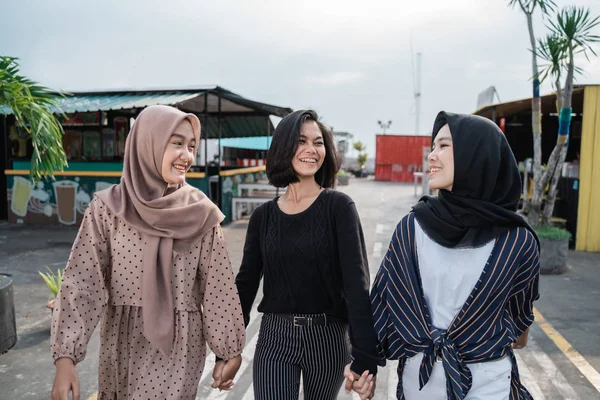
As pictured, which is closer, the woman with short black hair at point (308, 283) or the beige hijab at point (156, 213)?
the beige hijab at point (156, 213)

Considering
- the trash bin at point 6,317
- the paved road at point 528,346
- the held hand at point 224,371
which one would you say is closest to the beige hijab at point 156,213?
the held hand at point 224,371

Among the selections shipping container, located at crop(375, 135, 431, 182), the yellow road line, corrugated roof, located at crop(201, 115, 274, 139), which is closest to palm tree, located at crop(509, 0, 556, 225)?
the yellow road line

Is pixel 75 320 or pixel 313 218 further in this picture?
pixel 313 218

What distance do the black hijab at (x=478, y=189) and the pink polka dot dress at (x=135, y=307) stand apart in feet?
2.90

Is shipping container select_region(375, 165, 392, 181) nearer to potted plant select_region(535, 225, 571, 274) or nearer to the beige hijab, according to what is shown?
potted plant select_region(535, 225, 571, 274)

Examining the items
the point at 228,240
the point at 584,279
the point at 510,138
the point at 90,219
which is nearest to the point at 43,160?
the point at 90,219

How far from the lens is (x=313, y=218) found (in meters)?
2.26

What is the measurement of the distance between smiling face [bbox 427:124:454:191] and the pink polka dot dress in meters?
0.90

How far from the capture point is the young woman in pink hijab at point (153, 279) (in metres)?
1.90

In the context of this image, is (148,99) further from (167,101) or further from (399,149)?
(399,149)

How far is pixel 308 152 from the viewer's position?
7.61 ft

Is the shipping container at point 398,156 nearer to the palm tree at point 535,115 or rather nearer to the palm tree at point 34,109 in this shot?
the palm tree at point 535,115

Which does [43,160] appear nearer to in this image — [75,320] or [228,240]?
[75,320]

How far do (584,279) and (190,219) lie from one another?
6812 mm
